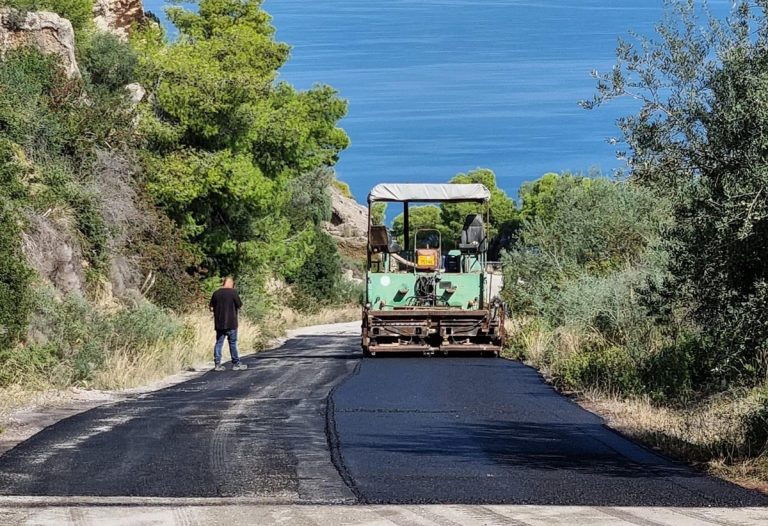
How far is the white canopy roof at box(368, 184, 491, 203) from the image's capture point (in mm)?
27609

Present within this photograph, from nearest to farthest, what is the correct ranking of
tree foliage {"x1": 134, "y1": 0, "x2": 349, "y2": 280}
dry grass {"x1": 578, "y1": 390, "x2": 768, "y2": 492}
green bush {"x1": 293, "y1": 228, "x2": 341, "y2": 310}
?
dry grass {"x1": 578, "y1": 390, "x2": 768, "y2": 492}, tree foliage {"x1": 134, "y1": 0, "x2": 349, "y2": 280}, green bush {"x1": 293, "y1": 228, "x2": 341, "y2": 310}

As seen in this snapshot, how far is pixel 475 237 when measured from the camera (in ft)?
89.7

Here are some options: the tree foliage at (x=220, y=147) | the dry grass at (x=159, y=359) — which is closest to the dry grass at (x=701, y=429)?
the dry grass at (x=159, y=359)

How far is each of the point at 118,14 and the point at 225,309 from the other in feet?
98.9

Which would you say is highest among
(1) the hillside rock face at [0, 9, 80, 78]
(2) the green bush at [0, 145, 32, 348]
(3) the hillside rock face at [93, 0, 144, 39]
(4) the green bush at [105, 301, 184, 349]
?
(3) the hillside rock face at [93, 0, 144, 39]

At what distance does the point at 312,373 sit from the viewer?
22.2 metres

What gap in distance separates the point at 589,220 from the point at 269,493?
853 inches

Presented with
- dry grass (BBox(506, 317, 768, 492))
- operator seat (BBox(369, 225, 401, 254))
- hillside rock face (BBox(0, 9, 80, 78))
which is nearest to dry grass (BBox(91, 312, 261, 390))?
operator seat (BBox(369, 225, 401, 254))

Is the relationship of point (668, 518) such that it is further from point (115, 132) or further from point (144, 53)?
point (144, 53)

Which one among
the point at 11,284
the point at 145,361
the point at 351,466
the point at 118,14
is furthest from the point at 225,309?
the point at 118,14

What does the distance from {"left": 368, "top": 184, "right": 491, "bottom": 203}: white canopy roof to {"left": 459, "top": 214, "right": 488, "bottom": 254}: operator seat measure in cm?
52

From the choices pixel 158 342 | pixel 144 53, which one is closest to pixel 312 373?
pixel 158 342

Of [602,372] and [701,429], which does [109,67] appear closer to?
[602,372]

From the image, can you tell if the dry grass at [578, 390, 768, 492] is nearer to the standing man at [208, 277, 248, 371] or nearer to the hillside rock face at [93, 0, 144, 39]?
the standing man at [208, 277, 248, 371]
